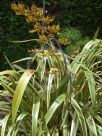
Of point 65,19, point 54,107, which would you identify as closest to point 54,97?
point 54,107

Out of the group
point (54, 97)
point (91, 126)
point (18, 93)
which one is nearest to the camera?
point (18, 93)

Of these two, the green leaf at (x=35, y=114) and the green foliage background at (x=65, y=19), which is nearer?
the green leaf at (x=35, y=114)

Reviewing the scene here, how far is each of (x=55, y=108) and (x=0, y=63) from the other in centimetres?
300

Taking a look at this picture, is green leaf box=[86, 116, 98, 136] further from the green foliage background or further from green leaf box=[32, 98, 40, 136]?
the green foliage background

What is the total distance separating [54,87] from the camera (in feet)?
11.6

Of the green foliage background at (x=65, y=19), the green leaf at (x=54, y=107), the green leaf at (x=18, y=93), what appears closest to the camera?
the green leaf at (x=18, y=93)

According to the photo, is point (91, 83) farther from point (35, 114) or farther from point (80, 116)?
point (35, 114)

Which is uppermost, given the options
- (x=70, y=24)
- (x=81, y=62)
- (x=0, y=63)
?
(x=81, y=62)

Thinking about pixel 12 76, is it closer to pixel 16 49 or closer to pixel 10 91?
pixel 10 91

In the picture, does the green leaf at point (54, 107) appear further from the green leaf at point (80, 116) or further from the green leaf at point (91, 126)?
the green leaf at point (91, 126)

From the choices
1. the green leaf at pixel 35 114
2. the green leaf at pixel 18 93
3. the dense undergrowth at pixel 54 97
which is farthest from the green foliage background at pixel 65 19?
the green leaf at pixel 18 93

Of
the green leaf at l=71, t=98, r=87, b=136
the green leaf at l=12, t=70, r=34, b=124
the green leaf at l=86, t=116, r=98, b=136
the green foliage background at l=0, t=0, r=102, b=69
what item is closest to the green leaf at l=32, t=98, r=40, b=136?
the green leaf at l=12, t=70, r=34, b=124

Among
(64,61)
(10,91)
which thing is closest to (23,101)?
(10,91)

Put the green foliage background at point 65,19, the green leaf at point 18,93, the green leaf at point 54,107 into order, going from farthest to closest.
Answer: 1. the green foliage background at point 65,19
2. the green leaf at point 54,107
3. the green leaf at point 18,93
